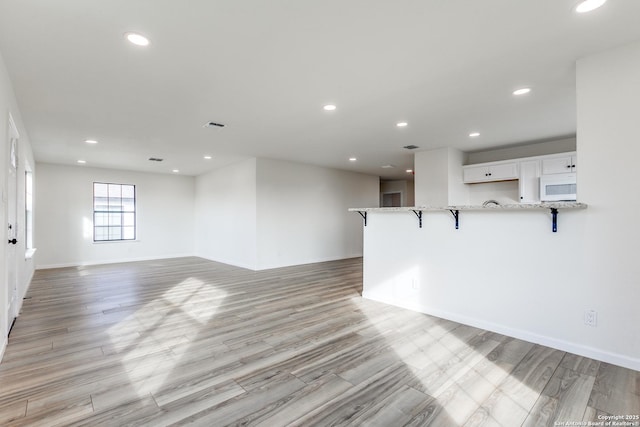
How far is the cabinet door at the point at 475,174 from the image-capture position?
567cm

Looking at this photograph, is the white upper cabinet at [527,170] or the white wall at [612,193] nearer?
the white wall at [612,193]

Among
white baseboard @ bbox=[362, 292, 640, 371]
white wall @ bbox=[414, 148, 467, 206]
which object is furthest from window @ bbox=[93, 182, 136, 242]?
white baseboard @ bbox=[362, 292, 640, 371]

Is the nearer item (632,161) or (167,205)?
(632,161)

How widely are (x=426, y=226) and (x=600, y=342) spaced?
175cm

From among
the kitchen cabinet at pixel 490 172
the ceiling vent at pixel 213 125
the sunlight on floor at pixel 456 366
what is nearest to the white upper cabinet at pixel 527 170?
the kitchen cabinet at pixel 490 172

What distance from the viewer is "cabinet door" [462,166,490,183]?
5.67 meters

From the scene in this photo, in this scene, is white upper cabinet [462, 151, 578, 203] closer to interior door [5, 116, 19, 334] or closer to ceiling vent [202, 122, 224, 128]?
ceiling vent [202, 122, 224, 128]

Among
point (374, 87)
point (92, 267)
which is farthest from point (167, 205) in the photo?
point (374, 87)

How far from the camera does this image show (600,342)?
8.01 feet

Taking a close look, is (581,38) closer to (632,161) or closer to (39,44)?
(632,161)

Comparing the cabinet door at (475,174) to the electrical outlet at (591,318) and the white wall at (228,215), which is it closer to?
the electrical outlet at (591,318)

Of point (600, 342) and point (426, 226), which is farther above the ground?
point (426, 226)

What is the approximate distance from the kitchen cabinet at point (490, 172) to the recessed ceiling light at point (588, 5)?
372 cm

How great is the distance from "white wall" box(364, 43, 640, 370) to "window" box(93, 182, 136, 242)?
828 centimetres
